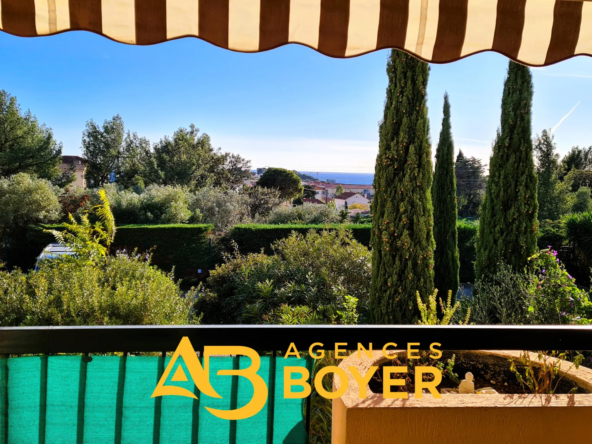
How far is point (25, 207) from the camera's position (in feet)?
50.6

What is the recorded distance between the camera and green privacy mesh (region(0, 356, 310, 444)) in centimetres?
141

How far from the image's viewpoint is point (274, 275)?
6727mm

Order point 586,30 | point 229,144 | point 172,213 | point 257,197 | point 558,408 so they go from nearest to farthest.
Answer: point 558,408
point 586,30
point 172,213
point 257,197
point 229,144

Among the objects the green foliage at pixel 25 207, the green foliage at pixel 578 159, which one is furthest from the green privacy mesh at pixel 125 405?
the green foliage at pixel 578 159

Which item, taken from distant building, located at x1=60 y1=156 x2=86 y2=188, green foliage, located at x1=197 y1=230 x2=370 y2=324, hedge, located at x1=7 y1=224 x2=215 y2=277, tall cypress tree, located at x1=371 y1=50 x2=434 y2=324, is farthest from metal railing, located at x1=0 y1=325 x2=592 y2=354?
distant building, located at x1=60 y1=156 x2=86 y2=188

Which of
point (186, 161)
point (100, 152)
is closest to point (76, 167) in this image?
point (100, 152)

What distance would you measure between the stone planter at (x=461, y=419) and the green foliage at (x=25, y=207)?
654 inches

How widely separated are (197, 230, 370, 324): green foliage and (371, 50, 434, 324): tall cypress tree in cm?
73

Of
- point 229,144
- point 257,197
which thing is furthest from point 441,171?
point 229,144

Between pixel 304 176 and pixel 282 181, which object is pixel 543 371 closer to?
pixel 282 181

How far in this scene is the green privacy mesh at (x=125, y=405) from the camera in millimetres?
1411

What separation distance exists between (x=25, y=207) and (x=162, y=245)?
6.24 m

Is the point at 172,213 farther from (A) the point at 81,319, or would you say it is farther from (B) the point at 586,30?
(B) the point at 586,30

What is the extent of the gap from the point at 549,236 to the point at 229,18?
40.7ft
